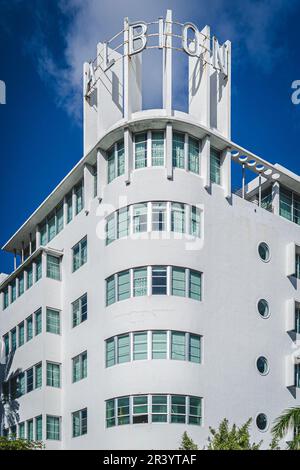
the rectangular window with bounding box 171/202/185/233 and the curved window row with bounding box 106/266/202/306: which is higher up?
the rectangular window with bounding box 171/202/185/233

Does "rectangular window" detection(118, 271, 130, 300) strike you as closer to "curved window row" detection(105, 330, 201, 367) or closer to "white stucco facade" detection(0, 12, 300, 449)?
"white stucco facade" detection(0, 12, 300, 449)

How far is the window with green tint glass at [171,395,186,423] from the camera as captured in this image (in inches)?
1559

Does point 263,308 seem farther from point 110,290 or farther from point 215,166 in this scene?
point 110,290

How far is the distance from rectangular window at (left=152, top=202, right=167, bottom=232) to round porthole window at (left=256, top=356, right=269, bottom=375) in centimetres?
862

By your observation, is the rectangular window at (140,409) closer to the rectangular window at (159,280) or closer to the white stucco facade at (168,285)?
the white stucco facade at (168,285)

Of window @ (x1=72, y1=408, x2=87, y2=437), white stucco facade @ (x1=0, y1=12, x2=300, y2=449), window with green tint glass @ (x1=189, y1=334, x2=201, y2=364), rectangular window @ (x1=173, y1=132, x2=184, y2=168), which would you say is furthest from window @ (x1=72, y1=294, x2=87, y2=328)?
rectangular window @ (x1=173, y1=132, x2=184, y2=168)

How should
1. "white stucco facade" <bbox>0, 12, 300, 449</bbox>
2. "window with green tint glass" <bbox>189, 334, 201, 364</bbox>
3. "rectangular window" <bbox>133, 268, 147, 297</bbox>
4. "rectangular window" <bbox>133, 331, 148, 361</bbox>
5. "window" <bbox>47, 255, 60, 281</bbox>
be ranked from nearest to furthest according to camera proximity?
"rectangular window" <bbox>133, 331, 148, 361</bbox>, "white stucco facade" <bbox>0, 12, 300, 449</bbox>, "window with green tint glass" <bbox>189, 334, 201, 364</bbox>, "rectangular window" <bbox>133, 268, 147, 297</bbox>, "window" <bbox>47, 255, 60, 281</bbox>

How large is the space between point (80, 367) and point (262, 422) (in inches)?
377

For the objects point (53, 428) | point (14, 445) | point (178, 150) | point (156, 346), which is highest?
point (178, 150)

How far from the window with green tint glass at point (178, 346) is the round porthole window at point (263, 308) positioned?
20.2 ft

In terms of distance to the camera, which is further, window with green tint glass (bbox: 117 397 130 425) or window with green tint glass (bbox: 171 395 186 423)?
window with green tint glass (bbox: 117 397 130 425)

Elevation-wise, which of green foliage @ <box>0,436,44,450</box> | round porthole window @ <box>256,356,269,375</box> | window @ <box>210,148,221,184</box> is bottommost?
green foliage @ <box>0,436,44,450</box>

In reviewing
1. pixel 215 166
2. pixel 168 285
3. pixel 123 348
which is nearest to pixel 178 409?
pixel 123 348

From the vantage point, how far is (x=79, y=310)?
151 feet
